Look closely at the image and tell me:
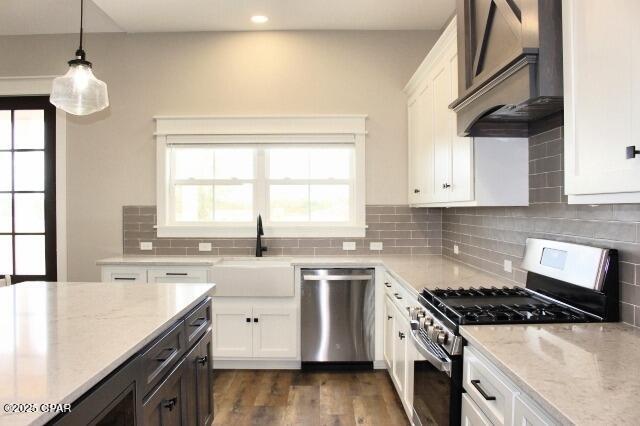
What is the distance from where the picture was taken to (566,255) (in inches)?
74.0

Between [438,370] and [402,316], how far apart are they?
897 millimetres

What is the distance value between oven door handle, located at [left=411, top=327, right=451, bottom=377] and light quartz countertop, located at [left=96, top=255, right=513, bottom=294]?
11.4 inches

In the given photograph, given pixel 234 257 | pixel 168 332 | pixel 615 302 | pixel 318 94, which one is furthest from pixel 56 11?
pixel 615 302

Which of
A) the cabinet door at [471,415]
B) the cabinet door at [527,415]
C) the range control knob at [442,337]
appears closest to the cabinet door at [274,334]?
the range control knob at [442,337]

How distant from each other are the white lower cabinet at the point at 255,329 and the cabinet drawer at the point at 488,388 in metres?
2.07

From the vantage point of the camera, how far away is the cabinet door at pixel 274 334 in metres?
3.48

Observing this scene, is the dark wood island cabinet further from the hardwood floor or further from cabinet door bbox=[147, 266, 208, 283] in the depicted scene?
cabinet door bbox=[147, 266, 208, 283]

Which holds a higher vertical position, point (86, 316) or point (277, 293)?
Result: point (86, 316)

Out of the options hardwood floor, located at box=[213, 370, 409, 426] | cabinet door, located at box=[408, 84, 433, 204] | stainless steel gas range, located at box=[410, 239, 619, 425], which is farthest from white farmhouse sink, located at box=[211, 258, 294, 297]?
stainless steel gas range, located at box=[410, 239, 619, 425]

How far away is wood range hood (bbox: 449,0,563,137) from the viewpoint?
1.46 metres

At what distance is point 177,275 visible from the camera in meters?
3.58

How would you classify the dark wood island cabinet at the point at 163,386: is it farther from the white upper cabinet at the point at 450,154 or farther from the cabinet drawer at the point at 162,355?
the white upper cabinet at the point at 450,154

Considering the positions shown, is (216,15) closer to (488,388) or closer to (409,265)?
(409,265)

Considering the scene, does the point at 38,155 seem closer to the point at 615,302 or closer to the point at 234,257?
the point at 234,257
